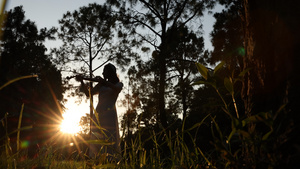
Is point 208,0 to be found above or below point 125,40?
above

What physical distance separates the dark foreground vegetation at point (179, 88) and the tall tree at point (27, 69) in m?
0.07

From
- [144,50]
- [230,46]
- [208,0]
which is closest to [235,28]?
[230,46]

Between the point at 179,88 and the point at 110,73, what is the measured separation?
46.0 ft

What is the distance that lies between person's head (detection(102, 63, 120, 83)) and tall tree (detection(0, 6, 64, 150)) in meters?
12.4

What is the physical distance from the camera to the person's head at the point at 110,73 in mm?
5570

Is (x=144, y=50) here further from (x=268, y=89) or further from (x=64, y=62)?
(x=268, y=89)

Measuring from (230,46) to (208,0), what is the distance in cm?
381

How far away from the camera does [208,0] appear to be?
1548cm

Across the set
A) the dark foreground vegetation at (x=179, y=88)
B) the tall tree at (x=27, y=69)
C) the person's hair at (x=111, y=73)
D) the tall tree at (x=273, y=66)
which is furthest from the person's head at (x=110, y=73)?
the tall tree at (x=27, y=69)

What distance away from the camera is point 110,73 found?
18.5 ft

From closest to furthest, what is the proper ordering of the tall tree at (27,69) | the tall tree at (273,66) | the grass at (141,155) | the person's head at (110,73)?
the tall tree at (273,66) < the grass at (141,155) < the person's head at (110,73) < the tall tree at (27,69)

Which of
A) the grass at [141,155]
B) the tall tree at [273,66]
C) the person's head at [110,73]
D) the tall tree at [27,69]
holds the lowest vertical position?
the grass at [141,155]

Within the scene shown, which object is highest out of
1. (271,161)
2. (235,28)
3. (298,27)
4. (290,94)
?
(235,28)

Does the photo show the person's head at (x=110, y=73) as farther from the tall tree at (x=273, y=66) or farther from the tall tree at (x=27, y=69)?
the tall tree at (x=27, y=69)
